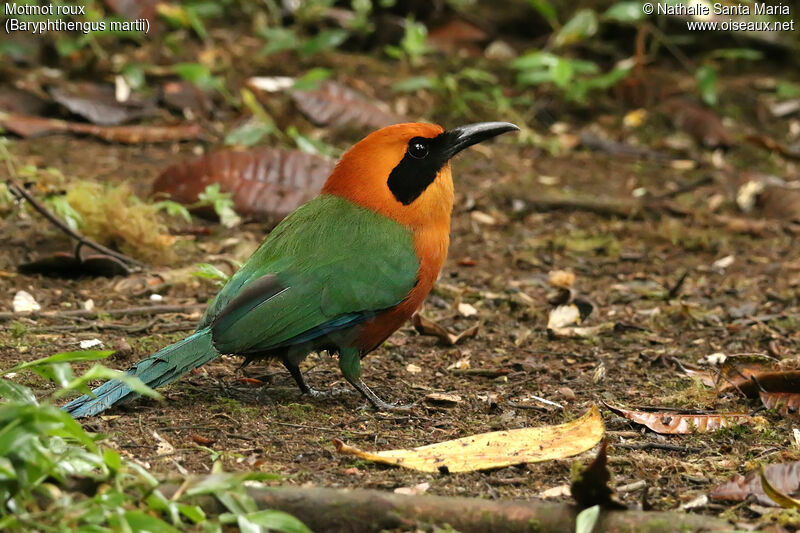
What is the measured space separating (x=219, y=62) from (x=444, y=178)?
4.49 m

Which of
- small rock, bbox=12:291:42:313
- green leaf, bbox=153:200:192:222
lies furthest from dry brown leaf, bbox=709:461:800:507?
green leaf, bbox=153:200:192:222

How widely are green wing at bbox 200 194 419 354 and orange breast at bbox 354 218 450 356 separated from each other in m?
0.04

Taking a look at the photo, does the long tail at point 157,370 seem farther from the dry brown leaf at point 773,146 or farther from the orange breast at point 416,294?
the dry brown leaf at point 773,146

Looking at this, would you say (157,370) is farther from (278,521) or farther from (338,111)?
(338,111)

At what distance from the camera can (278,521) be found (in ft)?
8.48

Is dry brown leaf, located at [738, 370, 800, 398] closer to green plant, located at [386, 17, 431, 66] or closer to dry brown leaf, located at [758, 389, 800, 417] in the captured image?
dry brown leaf, located at [758, 389, 800, 417]

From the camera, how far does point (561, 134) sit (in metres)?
8.47

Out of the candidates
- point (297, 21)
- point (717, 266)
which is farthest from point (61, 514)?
point (297, 21)

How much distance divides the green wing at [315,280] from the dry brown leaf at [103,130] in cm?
332

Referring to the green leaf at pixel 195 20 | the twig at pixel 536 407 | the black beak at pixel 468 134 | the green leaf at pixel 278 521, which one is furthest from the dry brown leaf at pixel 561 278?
the green leaf at pixel 195 20

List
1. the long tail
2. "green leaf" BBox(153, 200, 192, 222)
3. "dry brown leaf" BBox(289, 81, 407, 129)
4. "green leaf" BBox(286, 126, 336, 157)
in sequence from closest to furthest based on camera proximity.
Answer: the long tail < "green leaf" BBox(153, 200, 192, 222) < "green leaf" BBox(286, 126, 336, 157) < "dry brown leaf" BBox(289, 81, 407, 129)

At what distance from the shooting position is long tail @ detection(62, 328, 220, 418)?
11.6 feet

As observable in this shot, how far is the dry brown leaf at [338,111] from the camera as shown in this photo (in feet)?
25.1

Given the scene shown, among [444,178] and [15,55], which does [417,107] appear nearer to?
[15,55]
